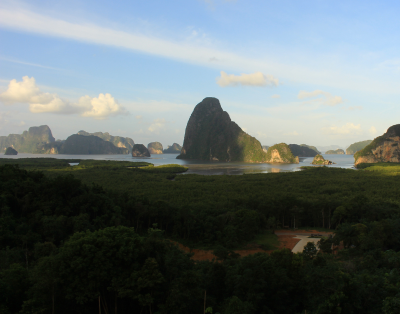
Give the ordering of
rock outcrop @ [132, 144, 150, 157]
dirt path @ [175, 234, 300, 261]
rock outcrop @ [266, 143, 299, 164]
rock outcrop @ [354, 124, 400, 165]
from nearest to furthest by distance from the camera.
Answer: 1. dirt path @ [175, 234, 300, 261]
2. rock outcrop @ [354, 124, 400, 165]
3. rock outcrop @ [266, 143, 299, 164]
4. rock outcrop @ [132, 144, 150, 157]

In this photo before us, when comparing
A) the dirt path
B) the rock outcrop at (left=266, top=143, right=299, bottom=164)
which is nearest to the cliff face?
the rock outcrop at (left=266, top=143, right=299, bottom=164)

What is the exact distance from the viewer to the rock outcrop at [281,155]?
132 meters

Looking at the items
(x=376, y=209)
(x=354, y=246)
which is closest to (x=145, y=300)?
(x=354, y=246)

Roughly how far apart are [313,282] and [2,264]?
1430 cm

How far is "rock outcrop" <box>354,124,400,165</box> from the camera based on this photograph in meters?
103

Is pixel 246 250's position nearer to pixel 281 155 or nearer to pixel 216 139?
pixel 281 155

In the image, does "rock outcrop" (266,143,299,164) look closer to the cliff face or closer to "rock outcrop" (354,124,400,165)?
the cliff face

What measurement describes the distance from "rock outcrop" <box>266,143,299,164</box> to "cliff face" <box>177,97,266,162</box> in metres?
5.38

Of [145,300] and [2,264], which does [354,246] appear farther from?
[2,264]

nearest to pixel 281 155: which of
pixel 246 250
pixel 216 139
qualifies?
pixel 216 139

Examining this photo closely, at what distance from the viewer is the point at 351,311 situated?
11.0 m

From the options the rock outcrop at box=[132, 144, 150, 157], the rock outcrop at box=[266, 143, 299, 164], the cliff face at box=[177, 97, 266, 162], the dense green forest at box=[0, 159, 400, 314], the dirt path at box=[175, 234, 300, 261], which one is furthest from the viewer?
the rock outcrop at box=[132, 144, 150, 157]

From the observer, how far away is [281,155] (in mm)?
132625

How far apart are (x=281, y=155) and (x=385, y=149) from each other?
41839mm
